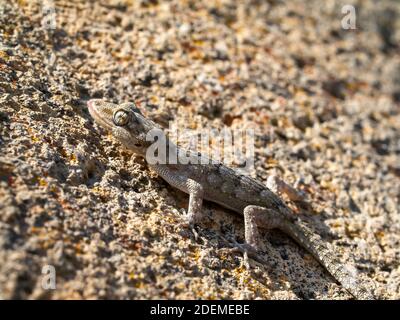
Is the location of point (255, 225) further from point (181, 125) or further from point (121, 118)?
point (121, 118)

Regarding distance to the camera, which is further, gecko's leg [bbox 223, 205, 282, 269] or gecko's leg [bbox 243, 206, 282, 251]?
gecko's leg [bbox 243, 206, 282, 251]

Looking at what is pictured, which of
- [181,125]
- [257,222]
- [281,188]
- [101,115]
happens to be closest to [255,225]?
→ [257,222]

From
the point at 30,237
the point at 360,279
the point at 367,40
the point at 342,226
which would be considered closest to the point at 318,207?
the point at 342,226

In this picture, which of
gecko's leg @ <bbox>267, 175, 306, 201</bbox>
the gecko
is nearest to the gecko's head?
the gecko

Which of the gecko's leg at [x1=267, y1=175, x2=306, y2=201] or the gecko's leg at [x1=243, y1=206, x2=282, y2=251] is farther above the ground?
the gecko's leg at [x1=267, y1=175, x2=306, y2=201]

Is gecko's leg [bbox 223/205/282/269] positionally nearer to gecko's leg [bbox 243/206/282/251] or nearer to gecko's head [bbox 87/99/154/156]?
gecko's leg [bbox 243/206/282/251]
